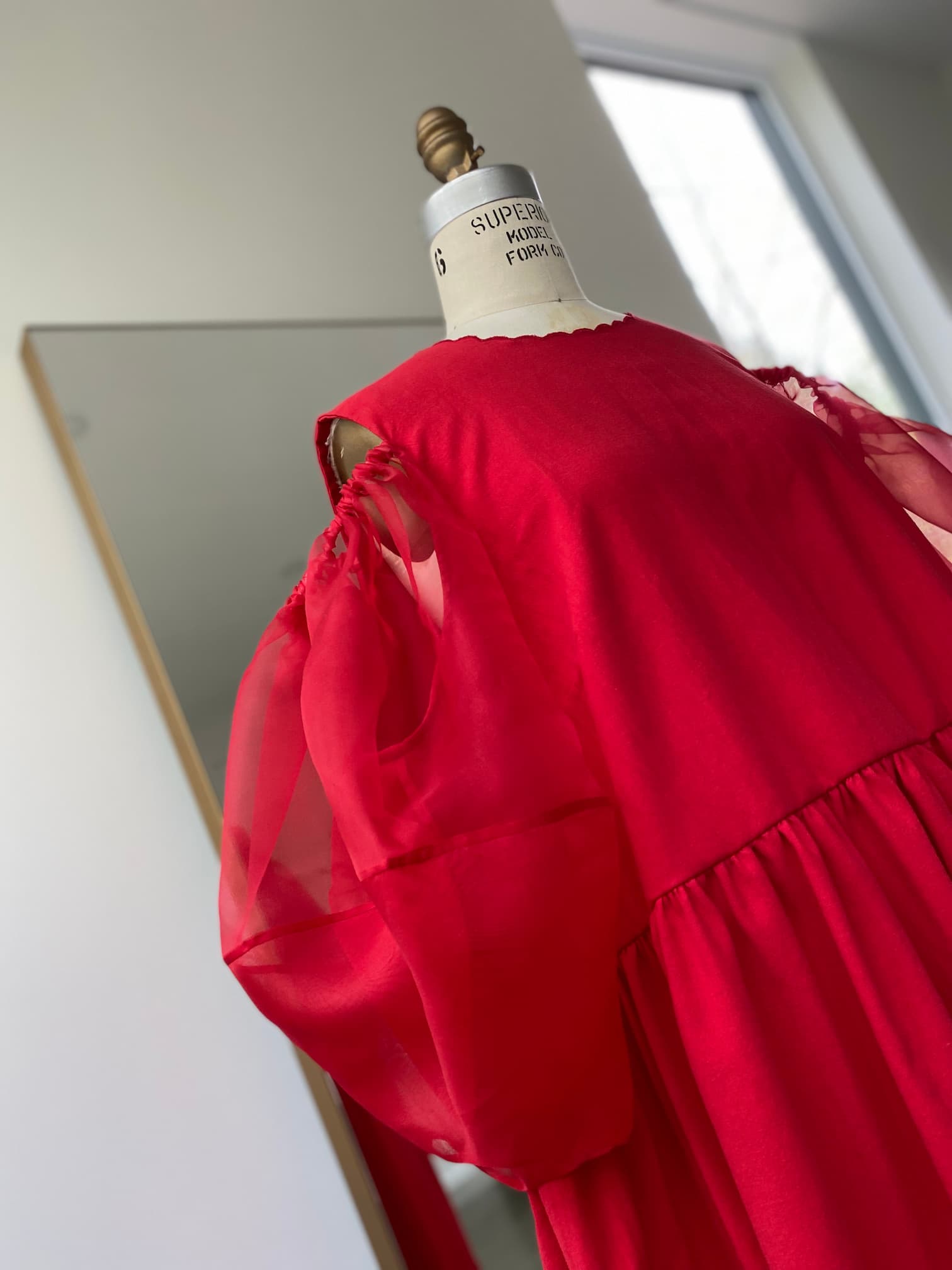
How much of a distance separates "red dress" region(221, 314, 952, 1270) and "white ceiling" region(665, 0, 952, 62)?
8.05ft

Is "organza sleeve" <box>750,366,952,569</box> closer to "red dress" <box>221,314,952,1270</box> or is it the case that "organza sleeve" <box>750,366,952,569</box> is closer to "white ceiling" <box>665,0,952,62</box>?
"red dress" <box>221,314,952,1270</box>

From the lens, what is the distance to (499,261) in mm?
875

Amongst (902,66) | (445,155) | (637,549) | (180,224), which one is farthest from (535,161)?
(902,66)

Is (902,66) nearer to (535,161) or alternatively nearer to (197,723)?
(535,161)

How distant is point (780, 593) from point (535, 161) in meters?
1.50

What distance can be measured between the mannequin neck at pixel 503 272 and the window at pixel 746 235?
2027 millimetres

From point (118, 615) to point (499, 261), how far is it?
0.68 m

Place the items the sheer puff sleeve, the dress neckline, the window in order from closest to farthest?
the sheer puff sleeve → the dress neckline → the window

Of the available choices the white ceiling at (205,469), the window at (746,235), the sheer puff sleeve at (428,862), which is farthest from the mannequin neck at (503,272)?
the window at (746,235)

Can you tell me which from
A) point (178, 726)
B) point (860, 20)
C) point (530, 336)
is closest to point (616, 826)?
A: point (530, 336)

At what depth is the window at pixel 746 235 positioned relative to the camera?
2973 millimetres

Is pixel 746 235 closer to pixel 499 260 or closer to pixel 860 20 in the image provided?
pixel 860 20

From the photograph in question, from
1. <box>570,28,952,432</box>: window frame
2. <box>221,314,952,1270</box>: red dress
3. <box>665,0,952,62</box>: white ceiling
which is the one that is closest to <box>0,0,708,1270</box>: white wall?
<box>221,314,952,1270</box>: red dress

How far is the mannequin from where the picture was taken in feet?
2.86
